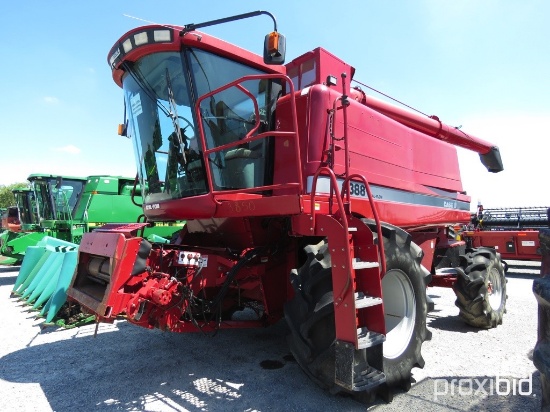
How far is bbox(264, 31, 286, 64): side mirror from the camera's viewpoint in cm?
291

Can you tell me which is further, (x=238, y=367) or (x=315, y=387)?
(x=238, y=367)

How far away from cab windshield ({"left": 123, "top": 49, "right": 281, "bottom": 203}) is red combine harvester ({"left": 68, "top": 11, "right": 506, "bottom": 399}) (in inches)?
0.6

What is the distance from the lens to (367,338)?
2582mm

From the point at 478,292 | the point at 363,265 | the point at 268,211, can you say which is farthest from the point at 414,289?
the point at 478,292

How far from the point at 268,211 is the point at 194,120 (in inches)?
42.6

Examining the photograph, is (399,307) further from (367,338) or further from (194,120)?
(194,120)

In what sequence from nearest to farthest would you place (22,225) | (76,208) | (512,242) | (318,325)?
(318,325) < (512,242) < (76,208) < (22,225)

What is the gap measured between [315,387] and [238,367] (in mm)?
828

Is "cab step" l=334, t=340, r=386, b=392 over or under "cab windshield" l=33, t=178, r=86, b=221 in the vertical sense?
under

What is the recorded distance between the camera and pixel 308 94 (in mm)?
3412

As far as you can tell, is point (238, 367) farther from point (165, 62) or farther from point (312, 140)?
point (165, 62)

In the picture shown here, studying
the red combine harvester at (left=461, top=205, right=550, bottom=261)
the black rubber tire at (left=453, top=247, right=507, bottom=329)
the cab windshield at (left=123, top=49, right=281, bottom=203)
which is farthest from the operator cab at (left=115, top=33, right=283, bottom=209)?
the red combine harvester at (left=461, top=205, right=550, bottom=261)

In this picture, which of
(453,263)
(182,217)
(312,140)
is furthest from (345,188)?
(453,263)

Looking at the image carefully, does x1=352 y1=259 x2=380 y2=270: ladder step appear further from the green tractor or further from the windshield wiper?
the green tractor
